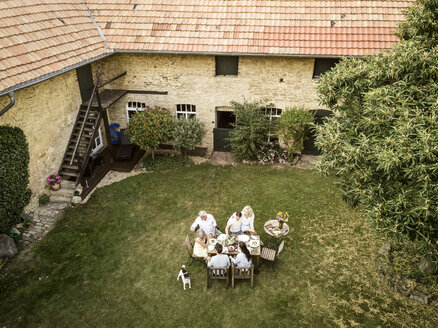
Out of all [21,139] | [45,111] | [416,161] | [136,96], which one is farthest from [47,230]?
[416,161]

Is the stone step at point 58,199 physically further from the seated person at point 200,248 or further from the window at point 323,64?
the window at point 323,64

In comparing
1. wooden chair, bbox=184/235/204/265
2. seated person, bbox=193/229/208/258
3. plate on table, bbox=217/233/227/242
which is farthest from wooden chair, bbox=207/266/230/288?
plate on table, bbox=217/233/227/242

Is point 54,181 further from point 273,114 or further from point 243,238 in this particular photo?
point 273,114

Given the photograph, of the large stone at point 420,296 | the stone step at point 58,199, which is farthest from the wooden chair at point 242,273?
the stone step at point 58,199

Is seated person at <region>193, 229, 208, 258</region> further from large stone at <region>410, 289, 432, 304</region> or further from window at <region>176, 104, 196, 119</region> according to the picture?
window at <region>176, 104, 196, 119</region>

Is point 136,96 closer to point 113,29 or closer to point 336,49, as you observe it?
point 113,29

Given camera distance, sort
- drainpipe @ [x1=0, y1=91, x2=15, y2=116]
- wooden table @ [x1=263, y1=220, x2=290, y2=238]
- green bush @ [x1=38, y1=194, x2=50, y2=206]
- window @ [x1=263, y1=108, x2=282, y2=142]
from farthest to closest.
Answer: window @ [x1=263, y1=108, x2=282, y2=142] < green bush @ [x1=38, y1=194, x2=50, y2=206] < wooden table @ [x1=263, y1=220, x2=290, y2=238] < drainpipe @ [x1=0, y1=91, x2=15, y2=116]
